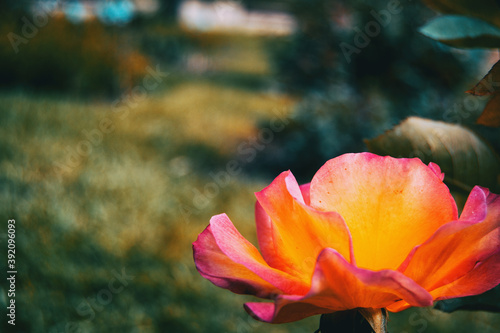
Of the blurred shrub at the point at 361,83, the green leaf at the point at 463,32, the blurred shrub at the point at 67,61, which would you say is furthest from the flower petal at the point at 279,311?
the blurred shrub at the point at 67,61

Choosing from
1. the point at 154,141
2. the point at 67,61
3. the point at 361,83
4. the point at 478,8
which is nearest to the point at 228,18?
the point at 67,61

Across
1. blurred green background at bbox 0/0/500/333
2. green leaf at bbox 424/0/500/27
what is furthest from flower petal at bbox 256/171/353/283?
blurred green background at bbox 0/0/500/333

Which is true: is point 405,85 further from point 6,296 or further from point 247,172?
point 6,296

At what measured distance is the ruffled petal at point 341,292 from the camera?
0.28m

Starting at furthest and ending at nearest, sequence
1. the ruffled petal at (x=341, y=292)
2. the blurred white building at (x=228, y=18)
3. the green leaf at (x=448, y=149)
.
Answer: the blurred white building at (x=228, y=18) < the green leaf at (x=448, y=149) < the ruffled petal at (x=341, y=292)

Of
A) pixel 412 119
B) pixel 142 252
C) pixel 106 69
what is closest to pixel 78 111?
pixel 106 69

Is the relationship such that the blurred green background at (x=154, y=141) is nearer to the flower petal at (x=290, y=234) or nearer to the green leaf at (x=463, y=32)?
the green leaf at (x=463, y=32)

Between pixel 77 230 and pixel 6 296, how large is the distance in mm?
669

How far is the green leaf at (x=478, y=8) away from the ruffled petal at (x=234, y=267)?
0.98 ft

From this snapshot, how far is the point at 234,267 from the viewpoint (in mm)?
325

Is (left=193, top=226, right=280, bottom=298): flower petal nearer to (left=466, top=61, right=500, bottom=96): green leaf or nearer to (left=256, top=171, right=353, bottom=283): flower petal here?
(left=256, top=171, right=353, bottom=283): flower petal

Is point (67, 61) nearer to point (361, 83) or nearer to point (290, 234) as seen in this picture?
point (361, 83)

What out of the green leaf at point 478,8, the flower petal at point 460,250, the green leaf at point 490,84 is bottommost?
the flower petal at point 460,250

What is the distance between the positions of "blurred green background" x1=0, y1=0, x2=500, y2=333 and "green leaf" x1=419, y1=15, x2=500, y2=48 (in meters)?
0.77
